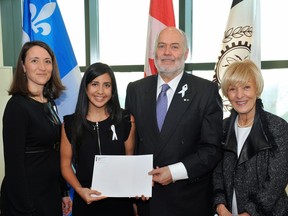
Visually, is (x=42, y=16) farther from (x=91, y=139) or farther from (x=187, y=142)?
(x=187, y=142)

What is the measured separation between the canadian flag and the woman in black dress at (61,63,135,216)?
4.17 feet

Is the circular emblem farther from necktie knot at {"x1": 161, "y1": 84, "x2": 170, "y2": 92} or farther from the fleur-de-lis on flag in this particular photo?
the fleur-de-lis on flag

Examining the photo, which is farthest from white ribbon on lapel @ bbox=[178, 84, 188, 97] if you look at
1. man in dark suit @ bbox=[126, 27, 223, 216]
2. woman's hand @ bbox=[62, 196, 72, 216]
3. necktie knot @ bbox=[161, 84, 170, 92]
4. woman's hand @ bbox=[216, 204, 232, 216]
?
woman's hand @ bbox=[62, 196, 72, 216]

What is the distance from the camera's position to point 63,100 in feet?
10.5

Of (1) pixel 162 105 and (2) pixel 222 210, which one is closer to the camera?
(2) pixel 222 210

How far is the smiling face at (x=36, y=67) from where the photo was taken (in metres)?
2.07

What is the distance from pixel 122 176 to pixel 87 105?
586mm

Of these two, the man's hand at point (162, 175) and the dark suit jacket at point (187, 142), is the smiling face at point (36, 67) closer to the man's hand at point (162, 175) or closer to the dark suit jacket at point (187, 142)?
the dark suit jacket at point (187, 142)

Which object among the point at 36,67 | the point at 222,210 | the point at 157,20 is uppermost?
the point at 157,20

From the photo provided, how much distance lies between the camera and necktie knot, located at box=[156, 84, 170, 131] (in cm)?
207

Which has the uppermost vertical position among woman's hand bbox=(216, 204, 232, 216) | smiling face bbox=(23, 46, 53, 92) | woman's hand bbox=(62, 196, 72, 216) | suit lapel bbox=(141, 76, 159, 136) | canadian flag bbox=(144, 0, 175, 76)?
Answer: canadian flag bbox=(144, 0, 175, 76)

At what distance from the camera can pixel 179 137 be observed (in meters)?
2.00

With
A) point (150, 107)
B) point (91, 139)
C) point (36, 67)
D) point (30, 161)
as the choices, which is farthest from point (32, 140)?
point (150, 107)

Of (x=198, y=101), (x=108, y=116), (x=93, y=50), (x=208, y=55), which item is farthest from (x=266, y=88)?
(x=93, y=50)
